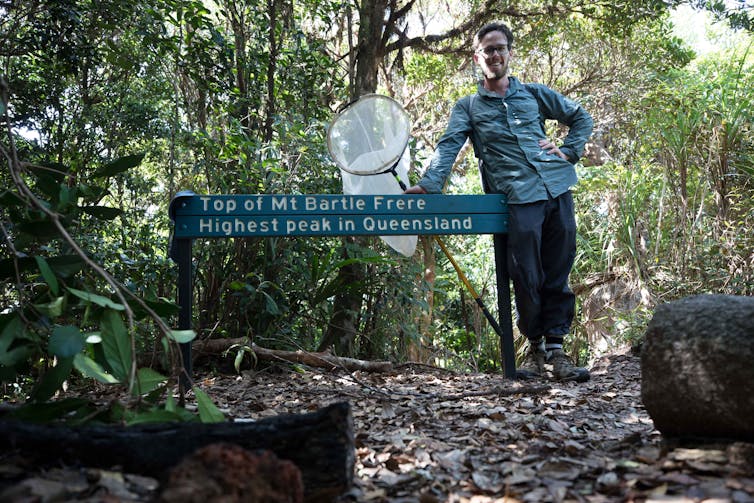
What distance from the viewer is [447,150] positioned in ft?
12.0

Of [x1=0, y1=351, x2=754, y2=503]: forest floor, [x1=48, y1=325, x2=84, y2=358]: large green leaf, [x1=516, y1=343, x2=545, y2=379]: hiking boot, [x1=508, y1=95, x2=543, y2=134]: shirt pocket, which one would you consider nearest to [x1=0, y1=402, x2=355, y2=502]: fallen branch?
[x1=0, y1=351, x2=754, y2=503]: forest floor

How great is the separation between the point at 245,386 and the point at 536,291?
1.69 m

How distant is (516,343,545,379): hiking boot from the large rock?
1.61 meters

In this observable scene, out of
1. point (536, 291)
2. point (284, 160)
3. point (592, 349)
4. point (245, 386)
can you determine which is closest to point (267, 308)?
point (245, 386)

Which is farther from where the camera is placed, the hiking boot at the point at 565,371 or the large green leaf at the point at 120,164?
the hiking boot at the point at 565,371

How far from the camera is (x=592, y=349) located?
21.3 ft

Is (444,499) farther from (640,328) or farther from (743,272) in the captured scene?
(743,272)

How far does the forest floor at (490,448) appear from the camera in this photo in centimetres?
154

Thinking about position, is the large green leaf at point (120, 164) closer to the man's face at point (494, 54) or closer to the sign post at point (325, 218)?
the sign post at point (325, 218)

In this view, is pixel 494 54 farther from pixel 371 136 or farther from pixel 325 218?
pixel 325 218

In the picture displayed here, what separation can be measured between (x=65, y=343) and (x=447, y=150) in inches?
96.9

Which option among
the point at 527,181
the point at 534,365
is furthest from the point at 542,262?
the point at 534,365

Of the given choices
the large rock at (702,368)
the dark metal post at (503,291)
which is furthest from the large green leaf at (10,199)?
the dark metal post at (503,291)

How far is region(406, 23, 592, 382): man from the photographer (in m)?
3.52
